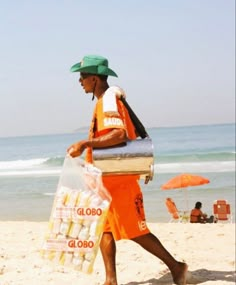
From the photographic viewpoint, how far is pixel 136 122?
360cm

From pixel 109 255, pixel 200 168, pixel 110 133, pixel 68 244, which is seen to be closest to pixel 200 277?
pixel 109 255

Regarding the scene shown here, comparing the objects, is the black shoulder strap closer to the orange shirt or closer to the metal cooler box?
the orange shirt

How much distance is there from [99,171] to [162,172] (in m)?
22.4

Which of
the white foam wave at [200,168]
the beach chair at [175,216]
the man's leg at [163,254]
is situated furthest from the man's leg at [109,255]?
the white foam wave at [200,168]

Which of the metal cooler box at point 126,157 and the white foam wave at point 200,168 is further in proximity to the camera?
the white foam wave at point 200,168

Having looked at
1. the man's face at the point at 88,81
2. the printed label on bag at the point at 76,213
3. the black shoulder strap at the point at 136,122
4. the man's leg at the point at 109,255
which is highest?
the man's face at the point at 88,81

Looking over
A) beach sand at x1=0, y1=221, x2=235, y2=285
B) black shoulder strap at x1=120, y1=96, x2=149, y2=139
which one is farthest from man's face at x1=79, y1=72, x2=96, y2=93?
beach sand at x1=0, y1=221, x2=235, y2=285

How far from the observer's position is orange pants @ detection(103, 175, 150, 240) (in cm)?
359

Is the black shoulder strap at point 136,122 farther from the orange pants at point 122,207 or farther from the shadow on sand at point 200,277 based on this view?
the shadow on sand at point 200,277

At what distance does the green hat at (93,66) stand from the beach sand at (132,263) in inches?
44.9

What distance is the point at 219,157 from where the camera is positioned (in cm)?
3459

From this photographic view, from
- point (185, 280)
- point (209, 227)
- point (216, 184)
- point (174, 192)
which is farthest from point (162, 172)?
point (185, 280)

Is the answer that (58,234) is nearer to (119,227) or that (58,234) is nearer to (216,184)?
(119,227)

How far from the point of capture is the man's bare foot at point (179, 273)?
4027 mm
